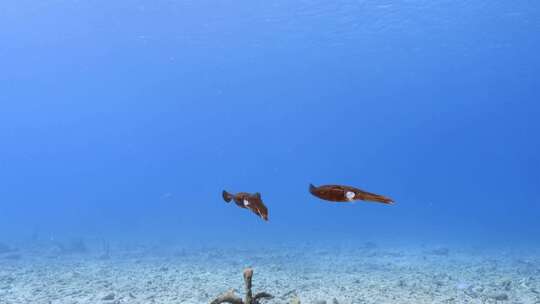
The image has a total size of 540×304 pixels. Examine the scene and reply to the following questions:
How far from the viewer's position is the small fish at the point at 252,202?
88.7 inches

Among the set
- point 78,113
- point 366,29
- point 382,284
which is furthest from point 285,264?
point 78,113

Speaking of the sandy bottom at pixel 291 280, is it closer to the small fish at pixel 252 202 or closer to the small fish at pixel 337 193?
the small fish at pixel 252 202

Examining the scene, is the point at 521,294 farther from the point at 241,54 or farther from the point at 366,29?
the point at 241,54

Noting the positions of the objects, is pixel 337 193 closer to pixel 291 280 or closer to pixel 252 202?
pixel 252 202

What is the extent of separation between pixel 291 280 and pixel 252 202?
10.1 meters

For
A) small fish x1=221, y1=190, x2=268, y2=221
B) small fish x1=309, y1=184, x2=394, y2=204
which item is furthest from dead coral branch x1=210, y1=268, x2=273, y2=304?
small fish x1=309, y1=184, x2=394, y2=204

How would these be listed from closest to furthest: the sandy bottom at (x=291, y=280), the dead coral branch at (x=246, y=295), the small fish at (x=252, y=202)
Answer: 1. the small fish at (x=252, y=202)
2. the dead coral branch at (x=246, y=295)
3. the sandy bottom at (x=291, y=280)

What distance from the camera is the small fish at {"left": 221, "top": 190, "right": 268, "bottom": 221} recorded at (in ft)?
7.39

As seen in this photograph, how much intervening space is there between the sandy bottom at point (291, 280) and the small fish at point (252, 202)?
6.60 m

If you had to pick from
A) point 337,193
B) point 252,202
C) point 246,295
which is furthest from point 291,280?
point 337,193

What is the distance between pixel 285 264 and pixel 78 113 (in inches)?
7017

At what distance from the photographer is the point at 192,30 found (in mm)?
43219

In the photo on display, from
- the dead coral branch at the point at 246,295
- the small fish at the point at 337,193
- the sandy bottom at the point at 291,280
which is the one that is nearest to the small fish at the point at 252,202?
the small fish at the point at 337,193

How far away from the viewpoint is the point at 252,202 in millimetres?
2352
